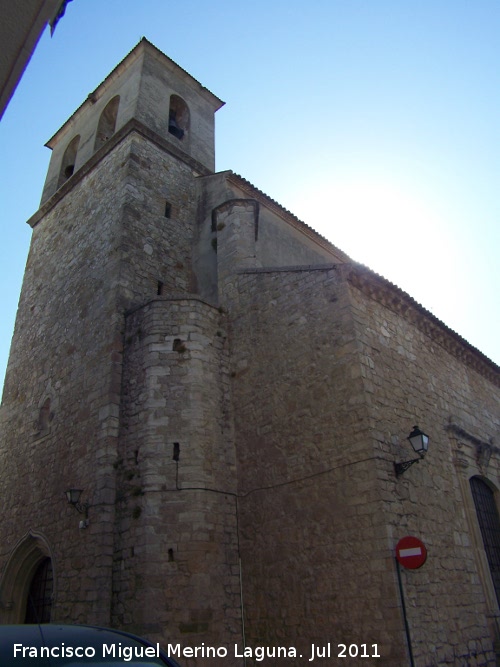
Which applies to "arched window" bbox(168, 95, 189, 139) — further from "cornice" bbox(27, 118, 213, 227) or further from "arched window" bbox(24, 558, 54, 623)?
"arched window" bbox(24, 558, 54, 623)

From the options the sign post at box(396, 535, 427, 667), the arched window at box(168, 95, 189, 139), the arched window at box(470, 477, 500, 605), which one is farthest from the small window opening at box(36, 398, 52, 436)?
the arched window at box(168, 95, 189, 139)

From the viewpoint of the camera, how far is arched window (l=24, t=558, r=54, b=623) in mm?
9703

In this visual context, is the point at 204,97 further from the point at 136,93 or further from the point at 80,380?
the point at 80,380

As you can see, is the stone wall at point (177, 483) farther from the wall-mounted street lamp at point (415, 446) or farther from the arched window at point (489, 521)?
the arched window at point (489, 521)

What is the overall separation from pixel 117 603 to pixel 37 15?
7.69m

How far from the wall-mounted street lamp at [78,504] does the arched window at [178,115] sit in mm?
11095

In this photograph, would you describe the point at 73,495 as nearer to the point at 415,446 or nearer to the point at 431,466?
the point at 415,446

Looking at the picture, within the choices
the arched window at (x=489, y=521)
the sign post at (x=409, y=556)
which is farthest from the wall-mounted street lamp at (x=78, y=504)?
the arched window at (x=489, y=521)

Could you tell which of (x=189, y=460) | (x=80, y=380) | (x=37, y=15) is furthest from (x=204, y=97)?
(x=37, y=15)

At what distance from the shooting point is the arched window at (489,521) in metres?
9.71

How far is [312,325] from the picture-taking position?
9.12m

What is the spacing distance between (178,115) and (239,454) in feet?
38.5

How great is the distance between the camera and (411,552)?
21.7 ft

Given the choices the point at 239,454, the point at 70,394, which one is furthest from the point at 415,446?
the point at 70,394
